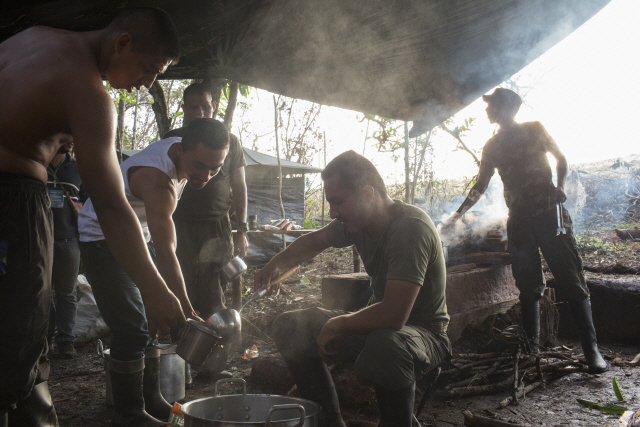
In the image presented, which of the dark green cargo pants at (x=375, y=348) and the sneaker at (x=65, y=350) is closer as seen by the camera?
the dark green cargo pants at (x=375, y=348)

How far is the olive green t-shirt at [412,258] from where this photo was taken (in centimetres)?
212

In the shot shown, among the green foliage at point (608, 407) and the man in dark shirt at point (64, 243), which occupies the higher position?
the man in dark shirt at point (64, 243)

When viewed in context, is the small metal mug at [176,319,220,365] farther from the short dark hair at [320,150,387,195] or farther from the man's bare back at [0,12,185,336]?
the short dark hair at [320,150,387,195]

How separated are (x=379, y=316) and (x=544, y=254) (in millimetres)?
2597

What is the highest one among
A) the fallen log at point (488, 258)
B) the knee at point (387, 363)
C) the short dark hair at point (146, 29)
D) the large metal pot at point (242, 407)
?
the short dark hair at point (146, 29)

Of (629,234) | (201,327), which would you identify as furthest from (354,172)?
(629,234)

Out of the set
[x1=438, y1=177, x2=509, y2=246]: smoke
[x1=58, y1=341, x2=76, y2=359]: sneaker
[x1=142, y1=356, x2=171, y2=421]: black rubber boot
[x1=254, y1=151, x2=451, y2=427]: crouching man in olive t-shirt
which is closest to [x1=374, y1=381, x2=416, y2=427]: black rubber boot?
[x1=254, y1=151, x2=451, y2=427]: crouching man in olive t-shirt

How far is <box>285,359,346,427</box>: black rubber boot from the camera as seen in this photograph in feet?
7.79

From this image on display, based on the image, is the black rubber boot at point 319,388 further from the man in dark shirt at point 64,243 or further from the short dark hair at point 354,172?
the man in dark shirt at point 64,243

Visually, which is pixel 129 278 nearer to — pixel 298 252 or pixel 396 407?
pixel 298 252

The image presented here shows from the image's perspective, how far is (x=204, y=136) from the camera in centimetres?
262

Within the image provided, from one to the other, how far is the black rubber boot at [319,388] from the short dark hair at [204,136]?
1.40 meters

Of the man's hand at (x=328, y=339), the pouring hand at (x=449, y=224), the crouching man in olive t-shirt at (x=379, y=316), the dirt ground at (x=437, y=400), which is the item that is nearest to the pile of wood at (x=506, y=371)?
the dirt ground at (x=437, y=400)

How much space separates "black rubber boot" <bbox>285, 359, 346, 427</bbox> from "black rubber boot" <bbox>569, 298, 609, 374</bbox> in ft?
8.33
